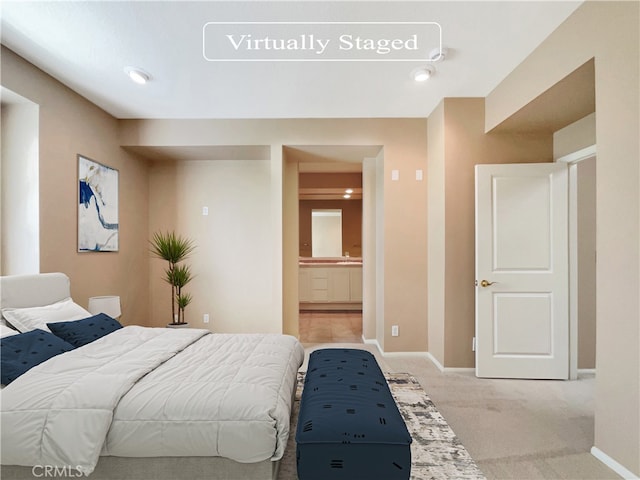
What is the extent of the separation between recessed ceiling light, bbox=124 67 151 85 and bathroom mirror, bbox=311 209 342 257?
461cm

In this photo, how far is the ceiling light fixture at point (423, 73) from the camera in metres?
2.67

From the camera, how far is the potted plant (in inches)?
155

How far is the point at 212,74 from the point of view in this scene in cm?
279

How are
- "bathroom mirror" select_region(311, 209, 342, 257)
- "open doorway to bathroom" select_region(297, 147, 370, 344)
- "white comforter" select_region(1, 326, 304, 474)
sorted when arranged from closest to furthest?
"white comforter" select_region(1, 326, 304, 474) < "open doorway to bathroom" select_region(297, 147, 370, 344) < "bathroom mirror" select_region(311, 209, 342, 257)

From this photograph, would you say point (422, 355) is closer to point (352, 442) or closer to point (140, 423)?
point (352, 442)

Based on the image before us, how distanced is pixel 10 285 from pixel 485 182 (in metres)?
3.82

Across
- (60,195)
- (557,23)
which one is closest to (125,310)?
(60,195)

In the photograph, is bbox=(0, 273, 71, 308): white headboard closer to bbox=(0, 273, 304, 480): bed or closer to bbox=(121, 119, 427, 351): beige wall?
bbox=(0, 273, 304, 480): bed

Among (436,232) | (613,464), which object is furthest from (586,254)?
(613,464)

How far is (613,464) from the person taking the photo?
1804 mm

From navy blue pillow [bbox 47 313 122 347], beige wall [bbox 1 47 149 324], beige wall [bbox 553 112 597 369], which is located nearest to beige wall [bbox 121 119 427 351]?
beige wall [bbox 1 47 149 324]

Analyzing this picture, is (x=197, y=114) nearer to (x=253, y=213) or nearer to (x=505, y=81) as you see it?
(x=253, y=213)

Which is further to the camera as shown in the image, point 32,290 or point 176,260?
point 176,260

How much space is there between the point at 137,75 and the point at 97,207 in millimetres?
1426
